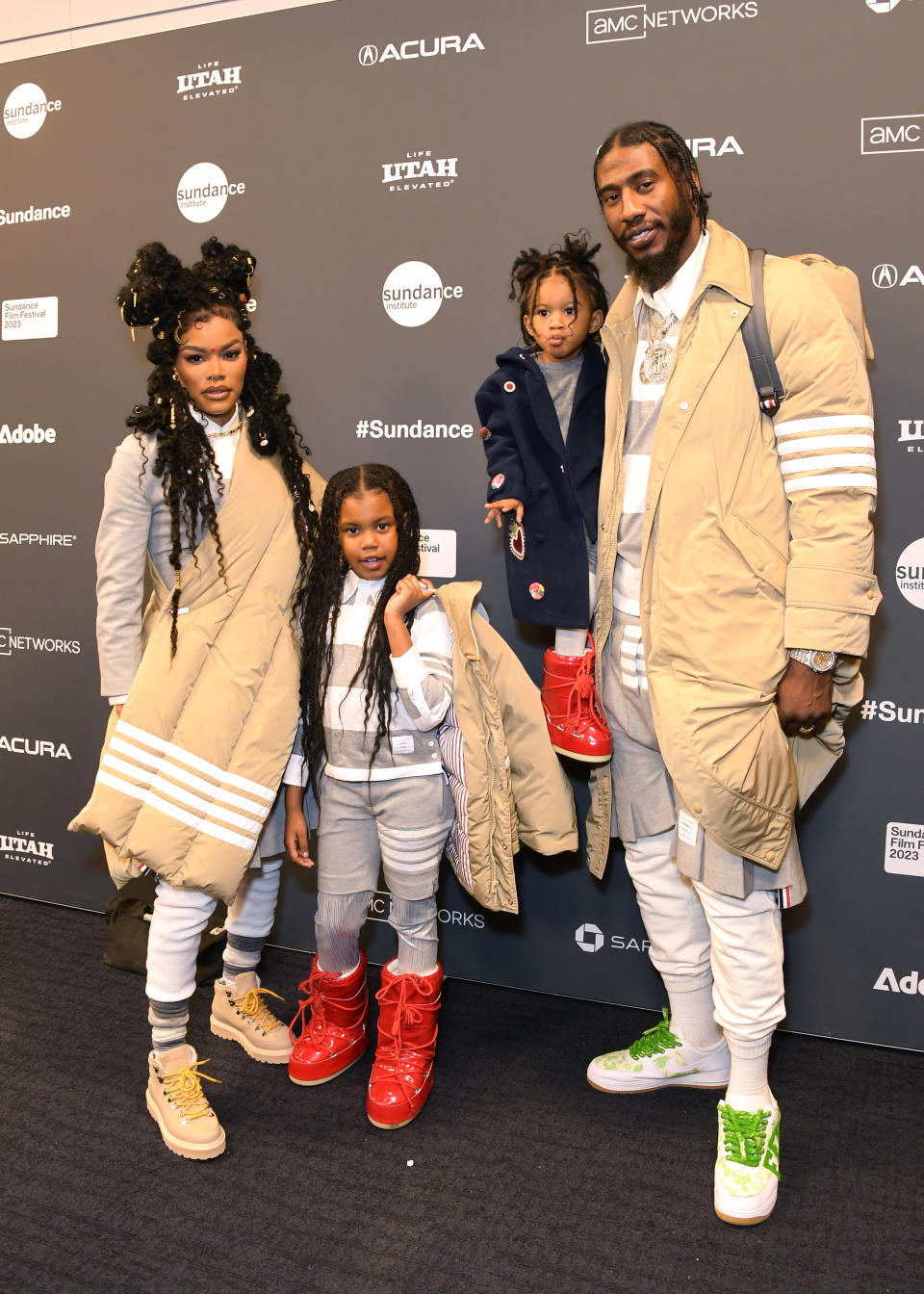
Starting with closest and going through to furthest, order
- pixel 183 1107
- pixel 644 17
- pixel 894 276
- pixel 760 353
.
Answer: pixel 760 353 < pixel 183 1107 < pixel 894 276 < pixel 644 17

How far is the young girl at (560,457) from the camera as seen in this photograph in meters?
2.20

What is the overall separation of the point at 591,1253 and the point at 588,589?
1.30 m

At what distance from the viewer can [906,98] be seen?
2248mm

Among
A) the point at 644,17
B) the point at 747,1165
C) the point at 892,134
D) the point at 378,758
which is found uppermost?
the point at 644,17

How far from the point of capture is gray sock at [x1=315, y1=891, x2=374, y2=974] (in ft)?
7.82

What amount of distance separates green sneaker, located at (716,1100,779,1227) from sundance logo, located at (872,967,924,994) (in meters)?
0.67

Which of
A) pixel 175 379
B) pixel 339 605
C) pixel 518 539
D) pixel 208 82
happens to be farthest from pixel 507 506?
pixel 208 82

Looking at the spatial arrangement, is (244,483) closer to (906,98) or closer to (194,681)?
(194,681)

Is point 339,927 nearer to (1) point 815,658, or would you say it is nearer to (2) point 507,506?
(2) point 507,506

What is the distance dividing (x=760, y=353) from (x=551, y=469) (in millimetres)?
544

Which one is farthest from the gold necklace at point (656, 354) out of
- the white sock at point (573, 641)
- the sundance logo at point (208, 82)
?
the sundance logo at point (208, 82)

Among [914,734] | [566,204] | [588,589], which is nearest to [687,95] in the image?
[566,204]

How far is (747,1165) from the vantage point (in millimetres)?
1964

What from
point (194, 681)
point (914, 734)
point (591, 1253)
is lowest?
point (591, 1253)
